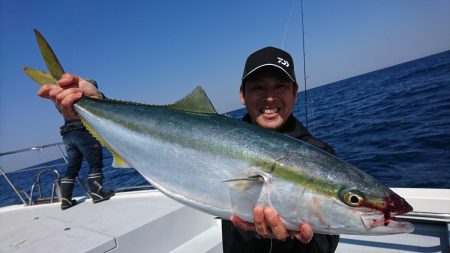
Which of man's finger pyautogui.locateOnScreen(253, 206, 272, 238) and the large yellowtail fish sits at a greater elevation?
the large yellowtail fish

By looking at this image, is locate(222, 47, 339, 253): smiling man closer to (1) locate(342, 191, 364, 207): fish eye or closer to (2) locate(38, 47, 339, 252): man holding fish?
(2) locate(38, 47, 339, 252): man holding fish

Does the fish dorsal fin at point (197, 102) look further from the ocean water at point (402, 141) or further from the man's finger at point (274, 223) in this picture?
the ocean water at point (402, 141)

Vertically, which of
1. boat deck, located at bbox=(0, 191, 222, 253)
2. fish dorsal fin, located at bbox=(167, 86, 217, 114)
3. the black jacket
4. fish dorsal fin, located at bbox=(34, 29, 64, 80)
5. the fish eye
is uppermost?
fish dorsal fin, located at bbox=(34, 29, 64, 80)

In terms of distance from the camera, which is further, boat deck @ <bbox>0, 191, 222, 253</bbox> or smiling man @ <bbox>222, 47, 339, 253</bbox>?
boat deck @ <bbox>0, 191, 222, 253</bbox>

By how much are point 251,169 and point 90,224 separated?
334 cm

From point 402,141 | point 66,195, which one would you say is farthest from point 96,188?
point 402,141

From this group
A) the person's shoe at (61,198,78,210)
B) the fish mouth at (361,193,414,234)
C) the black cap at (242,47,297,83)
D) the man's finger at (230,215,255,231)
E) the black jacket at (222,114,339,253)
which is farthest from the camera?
the person's shoe at (61,198,78,210)

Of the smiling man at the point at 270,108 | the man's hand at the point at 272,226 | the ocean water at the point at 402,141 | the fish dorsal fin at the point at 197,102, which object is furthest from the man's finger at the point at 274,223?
the ocean water at the point at 402,141

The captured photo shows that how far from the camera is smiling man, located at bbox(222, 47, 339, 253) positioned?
89.4 inches

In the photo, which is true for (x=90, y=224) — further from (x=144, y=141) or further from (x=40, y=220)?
(x=144, y=141)

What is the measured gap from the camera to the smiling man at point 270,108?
7.45 feet

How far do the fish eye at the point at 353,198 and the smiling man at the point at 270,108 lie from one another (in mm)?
600

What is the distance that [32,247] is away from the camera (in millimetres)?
3713

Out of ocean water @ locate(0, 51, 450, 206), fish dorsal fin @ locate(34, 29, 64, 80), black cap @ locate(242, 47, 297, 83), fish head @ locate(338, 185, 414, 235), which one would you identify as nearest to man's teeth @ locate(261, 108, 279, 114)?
black cap @ locate(242, 47, 297, 83)
